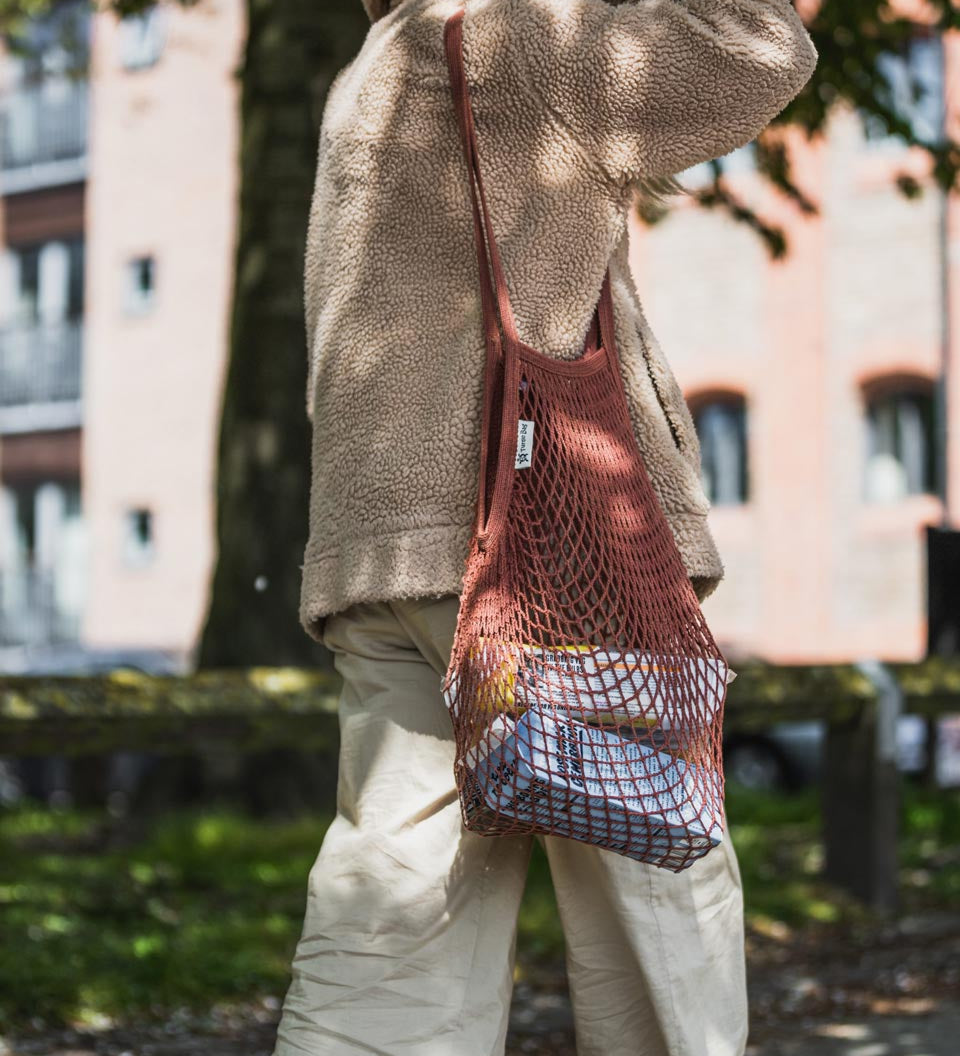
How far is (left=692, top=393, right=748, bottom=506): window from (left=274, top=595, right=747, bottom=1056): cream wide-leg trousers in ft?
60.3

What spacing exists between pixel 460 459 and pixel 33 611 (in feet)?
88.8

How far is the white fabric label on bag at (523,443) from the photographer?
2465mm

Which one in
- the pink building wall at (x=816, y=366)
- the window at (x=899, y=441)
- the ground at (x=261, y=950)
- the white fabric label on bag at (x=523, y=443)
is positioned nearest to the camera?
the white fabric label on bag at (x=523, y=443)

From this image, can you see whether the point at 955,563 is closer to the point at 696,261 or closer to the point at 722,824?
the point at 722,824

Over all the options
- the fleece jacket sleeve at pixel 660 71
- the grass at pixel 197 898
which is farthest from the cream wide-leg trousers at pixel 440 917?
the grass at pixel 197 898

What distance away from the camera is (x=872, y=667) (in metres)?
6.55

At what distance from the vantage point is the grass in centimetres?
492

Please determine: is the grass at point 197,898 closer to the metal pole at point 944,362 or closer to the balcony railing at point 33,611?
the metal pole at point 944,362

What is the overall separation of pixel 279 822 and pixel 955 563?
3.68 m

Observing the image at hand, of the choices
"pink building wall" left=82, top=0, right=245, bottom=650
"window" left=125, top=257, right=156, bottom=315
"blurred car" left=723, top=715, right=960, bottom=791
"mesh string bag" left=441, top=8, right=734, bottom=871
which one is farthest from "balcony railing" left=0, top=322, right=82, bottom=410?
"mesh string bag" left=441, top=8, right=734, bottom=871

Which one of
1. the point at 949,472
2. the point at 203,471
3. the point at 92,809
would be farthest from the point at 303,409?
the point at 203,471

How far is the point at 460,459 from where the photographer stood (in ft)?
8.49

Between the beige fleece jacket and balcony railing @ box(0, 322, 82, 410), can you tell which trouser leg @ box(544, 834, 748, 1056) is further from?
balcony railing @ box(0, 322, 82, 410)

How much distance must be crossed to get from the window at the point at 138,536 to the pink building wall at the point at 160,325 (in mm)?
106
